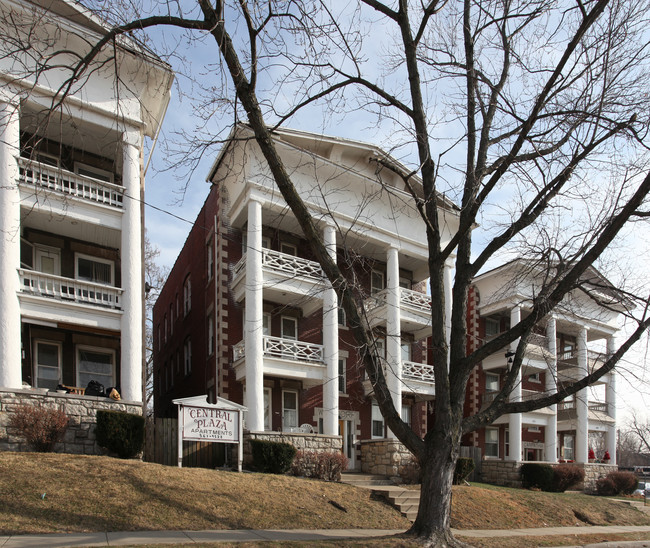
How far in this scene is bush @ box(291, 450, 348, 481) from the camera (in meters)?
18.9

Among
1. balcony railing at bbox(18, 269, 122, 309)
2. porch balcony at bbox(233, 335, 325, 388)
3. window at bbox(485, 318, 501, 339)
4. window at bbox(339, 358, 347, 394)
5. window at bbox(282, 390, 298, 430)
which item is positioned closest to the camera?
balcony railing at bbox(18, 269, 122, 309)

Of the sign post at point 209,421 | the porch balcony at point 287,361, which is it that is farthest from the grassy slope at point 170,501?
the porch balcony at point 287,361

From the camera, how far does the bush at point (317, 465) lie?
62.1 feet

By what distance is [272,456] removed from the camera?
709 inches

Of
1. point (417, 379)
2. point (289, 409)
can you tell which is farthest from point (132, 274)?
point (417, 379)

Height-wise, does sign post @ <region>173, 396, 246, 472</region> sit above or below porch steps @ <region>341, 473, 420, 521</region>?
above

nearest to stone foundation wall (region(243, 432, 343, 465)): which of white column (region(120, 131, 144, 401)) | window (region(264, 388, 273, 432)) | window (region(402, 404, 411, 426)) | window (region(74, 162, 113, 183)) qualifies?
window (region(264, 388, 273, 432))

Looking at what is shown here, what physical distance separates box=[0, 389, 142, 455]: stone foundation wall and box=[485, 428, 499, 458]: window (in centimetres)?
2301

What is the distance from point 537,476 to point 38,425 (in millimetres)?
22217

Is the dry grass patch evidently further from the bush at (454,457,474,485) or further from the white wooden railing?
the white wooden railing

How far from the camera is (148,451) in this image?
Answer: 57.1 feet

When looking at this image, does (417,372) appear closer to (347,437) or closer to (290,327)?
(347,437)

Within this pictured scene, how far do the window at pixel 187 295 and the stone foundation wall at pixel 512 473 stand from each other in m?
16.7

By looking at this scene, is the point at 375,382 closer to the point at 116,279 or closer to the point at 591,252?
the point at 591,252
